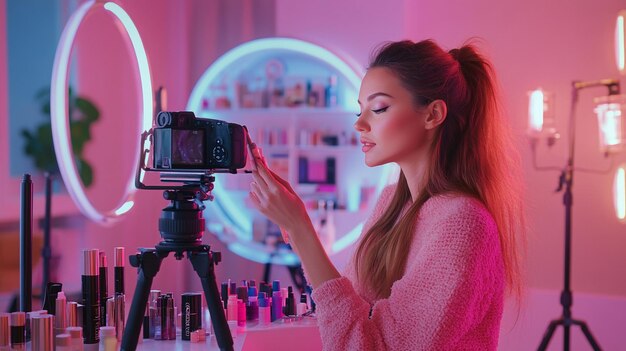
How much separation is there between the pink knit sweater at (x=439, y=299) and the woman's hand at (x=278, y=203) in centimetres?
13

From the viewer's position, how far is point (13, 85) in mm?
2637

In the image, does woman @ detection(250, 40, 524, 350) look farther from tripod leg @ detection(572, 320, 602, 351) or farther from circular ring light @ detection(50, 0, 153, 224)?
tripod leg @ detection(572, 320, 602, 351)

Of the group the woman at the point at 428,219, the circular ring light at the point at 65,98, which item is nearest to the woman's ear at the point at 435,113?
the woman at the point at 428,219

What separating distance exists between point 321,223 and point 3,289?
1.68 m

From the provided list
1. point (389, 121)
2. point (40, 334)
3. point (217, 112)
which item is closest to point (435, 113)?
point (389, 121)

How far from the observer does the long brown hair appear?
4.29 feet

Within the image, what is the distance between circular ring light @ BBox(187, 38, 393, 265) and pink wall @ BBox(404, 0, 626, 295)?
0.47m

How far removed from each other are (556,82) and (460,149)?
100 inches

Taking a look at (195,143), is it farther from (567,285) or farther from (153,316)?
(567,285)

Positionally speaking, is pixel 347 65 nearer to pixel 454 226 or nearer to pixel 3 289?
pixel 3 289

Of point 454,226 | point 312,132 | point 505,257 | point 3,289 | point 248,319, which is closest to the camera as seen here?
point 454,226

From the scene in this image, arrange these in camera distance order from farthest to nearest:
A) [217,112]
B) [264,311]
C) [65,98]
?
[217,112] < [65,98] < [264,311]

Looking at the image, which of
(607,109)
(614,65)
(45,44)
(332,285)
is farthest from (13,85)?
(614,65)

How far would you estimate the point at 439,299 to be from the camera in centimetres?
113
